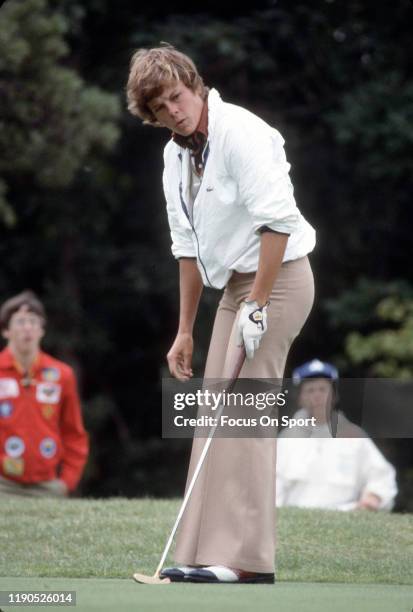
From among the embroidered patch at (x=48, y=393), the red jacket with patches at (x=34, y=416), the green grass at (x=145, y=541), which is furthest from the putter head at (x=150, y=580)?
the embroidered patch at (x=48, y=393)

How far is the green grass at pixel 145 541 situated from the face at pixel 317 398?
852mm

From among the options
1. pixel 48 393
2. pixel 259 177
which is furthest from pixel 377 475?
pixel 259 177

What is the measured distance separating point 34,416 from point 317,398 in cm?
201

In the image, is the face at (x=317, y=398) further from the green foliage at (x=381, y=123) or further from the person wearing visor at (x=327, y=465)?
the green foliage at (x=381, y=123)

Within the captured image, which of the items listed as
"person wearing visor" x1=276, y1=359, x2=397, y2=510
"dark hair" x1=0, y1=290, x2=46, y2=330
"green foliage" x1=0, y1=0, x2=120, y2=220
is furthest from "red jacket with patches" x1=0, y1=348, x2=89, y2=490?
"green foliage" x1=0, y1=0, x2=120, y2=220

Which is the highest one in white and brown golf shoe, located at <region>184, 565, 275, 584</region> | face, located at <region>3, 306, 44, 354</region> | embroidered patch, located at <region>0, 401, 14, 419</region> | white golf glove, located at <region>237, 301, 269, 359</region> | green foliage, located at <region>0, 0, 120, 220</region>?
green foliage, located at <region>0, 0, 120, 220</region>

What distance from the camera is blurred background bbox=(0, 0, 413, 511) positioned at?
14766 millimetres

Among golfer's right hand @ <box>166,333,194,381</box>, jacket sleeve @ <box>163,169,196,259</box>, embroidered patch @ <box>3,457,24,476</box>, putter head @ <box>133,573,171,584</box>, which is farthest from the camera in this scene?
embroidered patch @ <box>3,457,24,476</box>

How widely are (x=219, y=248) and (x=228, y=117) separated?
44 centimetres

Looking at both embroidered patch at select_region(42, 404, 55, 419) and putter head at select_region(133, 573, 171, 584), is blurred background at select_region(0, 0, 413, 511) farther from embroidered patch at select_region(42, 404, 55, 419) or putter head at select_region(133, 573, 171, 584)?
putter head at select_region(133, 573, 171, 584)

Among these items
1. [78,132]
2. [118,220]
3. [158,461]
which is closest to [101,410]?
[158,461]

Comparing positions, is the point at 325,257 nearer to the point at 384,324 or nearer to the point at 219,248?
the point at 384,324

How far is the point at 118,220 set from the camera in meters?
16.6

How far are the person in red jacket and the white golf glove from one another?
4359mm
